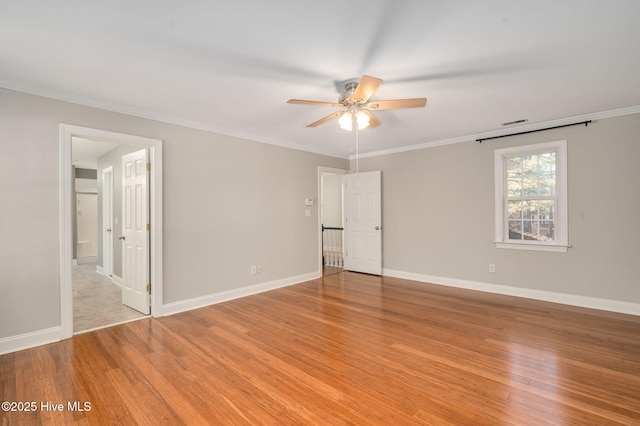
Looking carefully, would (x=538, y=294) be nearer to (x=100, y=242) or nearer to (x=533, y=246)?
(x=533, y=246)

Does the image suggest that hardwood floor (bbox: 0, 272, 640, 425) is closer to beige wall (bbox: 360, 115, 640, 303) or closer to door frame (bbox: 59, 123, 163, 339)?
door frame (bbox: 59, 123, 163, 339)

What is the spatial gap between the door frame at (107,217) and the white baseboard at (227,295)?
3.04 m

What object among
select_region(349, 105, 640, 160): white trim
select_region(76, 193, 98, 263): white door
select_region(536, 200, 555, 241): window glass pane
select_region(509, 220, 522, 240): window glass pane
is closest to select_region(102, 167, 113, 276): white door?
select_region(76, 193, 98, 263): white door

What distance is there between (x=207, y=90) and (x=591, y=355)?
4.38m

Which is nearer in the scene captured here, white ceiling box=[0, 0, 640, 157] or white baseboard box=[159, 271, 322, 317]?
white ceiling box=[0, 0, 640, 157]

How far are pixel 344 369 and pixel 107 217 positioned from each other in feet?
19.8

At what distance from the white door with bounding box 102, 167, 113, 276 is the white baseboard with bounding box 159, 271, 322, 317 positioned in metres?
3.04

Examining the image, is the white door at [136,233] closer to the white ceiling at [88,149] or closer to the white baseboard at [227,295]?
the white baseboard at [227,295]

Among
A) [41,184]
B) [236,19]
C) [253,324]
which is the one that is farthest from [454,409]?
[41,184]

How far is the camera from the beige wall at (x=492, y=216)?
12.0 ft

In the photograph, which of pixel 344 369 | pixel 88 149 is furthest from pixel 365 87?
pixel 88 149

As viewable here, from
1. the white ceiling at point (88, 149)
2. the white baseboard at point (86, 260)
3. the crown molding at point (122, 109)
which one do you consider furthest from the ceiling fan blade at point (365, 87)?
the white baseboard at point (86, 260)

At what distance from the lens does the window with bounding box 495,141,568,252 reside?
4078mm

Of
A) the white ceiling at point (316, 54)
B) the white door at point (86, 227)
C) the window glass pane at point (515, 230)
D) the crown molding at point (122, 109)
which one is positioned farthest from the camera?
the white door at point (86, 227)
